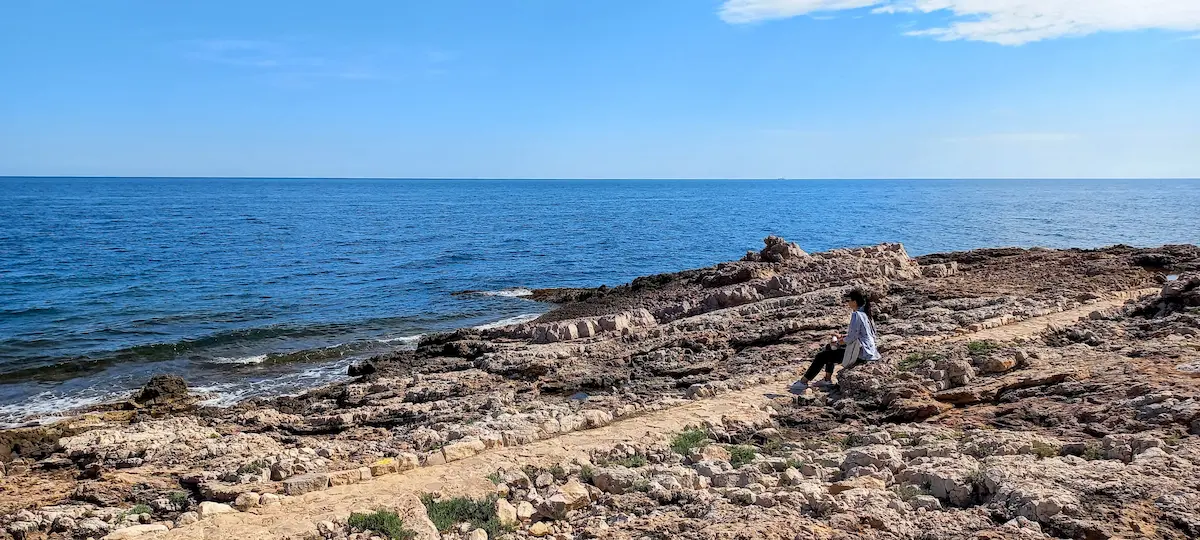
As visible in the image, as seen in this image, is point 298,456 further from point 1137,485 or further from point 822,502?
point 1137,485

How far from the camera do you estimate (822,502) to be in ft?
23.6

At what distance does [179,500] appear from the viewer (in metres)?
9.09

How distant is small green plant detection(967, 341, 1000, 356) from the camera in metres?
12.9

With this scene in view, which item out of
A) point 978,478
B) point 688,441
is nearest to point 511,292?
point 688,441

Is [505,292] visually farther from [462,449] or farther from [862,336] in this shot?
[462,449]

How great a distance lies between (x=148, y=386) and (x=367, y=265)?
23.0m

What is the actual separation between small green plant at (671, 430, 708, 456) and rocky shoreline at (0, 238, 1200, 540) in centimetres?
4

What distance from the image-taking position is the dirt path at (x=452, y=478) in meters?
8.08

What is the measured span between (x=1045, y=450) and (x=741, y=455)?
3.40 meters

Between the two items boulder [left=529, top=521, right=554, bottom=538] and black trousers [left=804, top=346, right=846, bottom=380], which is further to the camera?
black trousers [left=804, top=346, right=846, bottom=380]

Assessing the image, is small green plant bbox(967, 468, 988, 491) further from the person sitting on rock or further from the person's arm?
the person's arm

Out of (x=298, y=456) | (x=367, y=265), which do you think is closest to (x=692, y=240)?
(x=367, y=265)

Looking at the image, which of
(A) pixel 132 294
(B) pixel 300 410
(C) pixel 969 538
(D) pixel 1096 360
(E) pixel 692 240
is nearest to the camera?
(C) pixel 969 538

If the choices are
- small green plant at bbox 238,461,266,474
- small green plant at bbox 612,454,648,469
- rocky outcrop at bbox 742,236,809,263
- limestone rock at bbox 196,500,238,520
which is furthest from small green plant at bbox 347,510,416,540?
rocky outcrop at bbox 742,236,809,263
